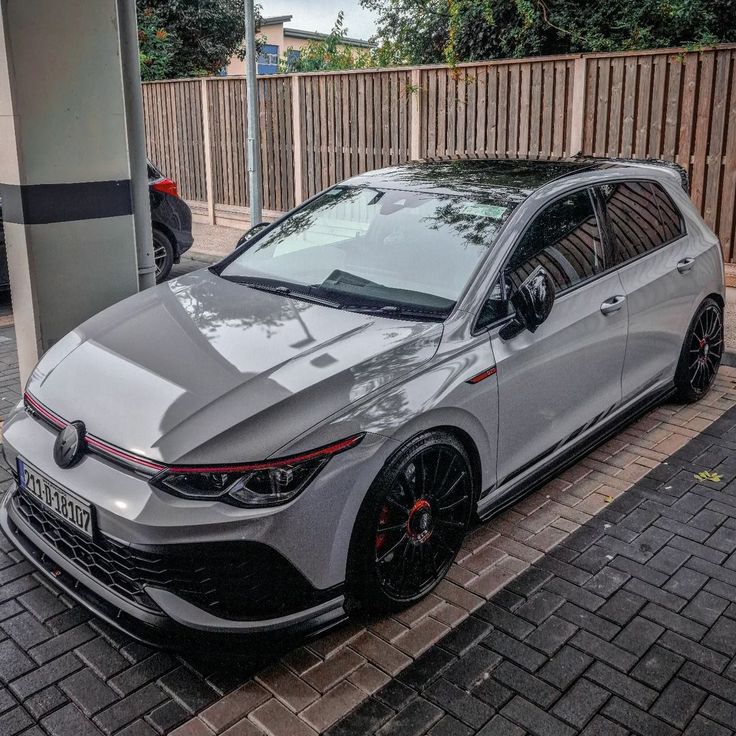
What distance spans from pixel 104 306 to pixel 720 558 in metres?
3.79

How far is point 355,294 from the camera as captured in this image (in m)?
3.99

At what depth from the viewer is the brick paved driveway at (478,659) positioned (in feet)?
9.70

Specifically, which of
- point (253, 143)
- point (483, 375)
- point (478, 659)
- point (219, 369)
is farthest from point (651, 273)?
point (253, 143)

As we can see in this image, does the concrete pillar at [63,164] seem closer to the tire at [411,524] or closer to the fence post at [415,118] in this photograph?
the tire at [411,524]

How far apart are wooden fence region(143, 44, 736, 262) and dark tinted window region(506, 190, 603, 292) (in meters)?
1.09

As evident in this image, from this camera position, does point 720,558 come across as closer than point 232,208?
Yes

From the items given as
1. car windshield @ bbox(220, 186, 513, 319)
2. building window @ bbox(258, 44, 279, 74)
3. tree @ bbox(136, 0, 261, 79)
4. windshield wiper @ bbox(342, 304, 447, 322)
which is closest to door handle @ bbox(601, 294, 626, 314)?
car windshield @ bbox(220, 186, 513, 319)

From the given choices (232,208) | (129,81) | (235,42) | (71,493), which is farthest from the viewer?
(235,42)

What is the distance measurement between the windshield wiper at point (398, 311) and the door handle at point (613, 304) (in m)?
1.15

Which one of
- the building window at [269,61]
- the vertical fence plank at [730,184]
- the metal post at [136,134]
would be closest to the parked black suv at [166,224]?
the metal post at [136,134]

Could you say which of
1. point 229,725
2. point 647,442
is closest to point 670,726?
point 229,725

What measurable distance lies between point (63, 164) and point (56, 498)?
2495mm

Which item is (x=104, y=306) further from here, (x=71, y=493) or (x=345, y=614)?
(x=345, y=614)

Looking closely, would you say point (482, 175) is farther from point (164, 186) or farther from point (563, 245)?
point (164, 186)
